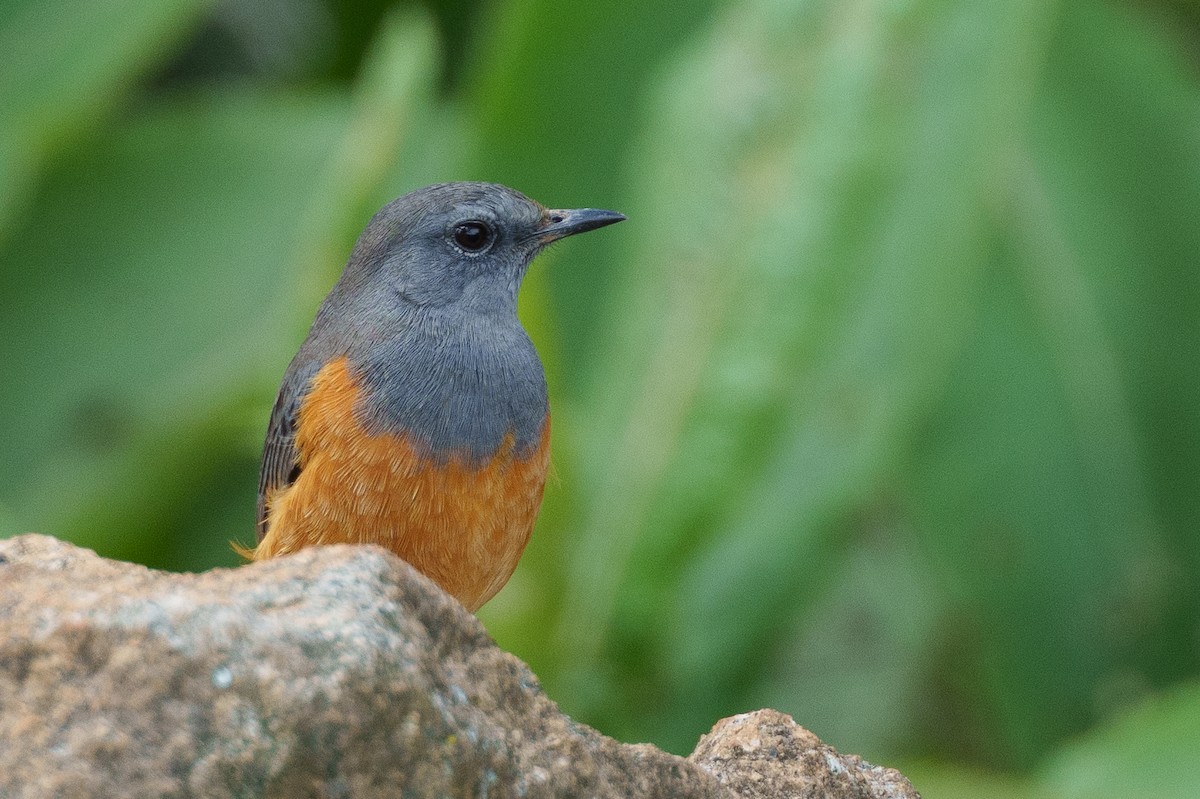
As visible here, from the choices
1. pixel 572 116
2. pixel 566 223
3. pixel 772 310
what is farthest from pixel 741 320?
pixel 572 116

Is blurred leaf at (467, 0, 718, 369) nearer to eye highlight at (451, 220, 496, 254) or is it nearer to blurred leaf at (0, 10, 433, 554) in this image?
blurred leaf at (0, 10, 433, 554)

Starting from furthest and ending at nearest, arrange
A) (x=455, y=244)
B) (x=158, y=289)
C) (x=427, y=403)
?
(x=158, y=289), (x=455, y=244), (x=427, y=403)

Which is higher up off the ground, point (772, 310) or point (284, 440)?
point (772, 310)

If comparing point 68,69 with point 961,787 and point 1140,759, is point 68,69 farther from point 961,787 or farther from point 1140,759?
point 1140,759

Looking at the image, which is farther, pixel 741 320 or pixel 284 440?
pixel 741 320

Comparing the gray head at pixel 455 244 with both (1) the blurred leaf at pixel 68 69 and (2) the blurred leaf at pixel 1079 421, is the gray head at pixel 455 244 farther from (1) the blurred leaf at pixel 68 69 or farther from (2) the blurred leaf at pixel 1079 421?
(1) the blurred leaf at pixel 68 69

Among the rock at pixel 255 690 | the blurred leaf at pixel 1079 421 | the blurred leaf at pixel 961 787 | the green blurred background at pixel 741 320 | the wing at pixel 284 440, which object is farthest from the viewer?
the blurred leaf at pixel 1079 421

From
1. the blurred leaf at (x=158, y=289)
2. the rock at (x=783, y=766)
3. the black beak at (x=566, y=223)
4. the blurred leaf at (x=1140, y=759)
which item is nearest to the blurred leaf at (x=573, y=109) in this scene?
the blurred leaf at (x=158, y=289)

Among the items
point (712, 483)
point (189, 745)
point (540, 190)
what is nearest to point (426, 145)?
point (540, 190)
